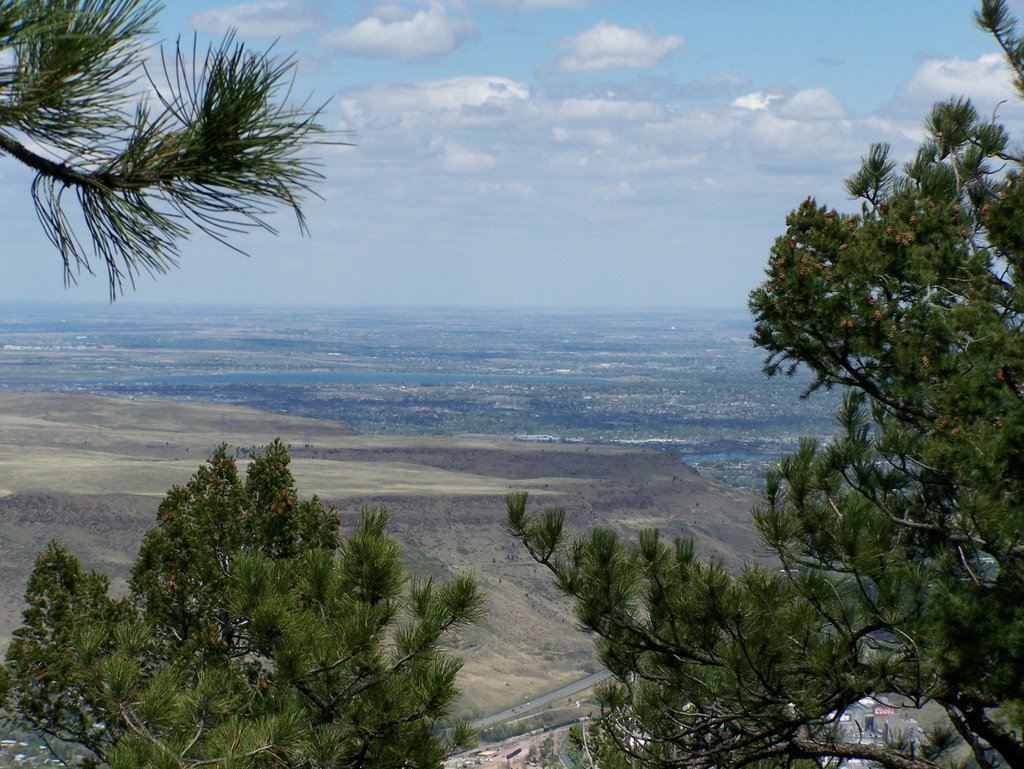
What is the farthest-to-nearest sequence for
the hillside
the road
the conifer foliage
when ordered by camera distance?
1. the hillside
2. the road
3. the conifer foliage

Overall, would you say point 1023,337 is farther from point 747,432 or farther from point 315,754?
point 747,432

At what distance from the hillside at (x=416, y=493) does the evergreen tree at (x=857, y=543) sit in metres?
45.1

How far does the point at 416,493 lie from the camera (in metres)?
87.2

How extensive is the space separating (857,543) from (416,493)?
81.1 meters

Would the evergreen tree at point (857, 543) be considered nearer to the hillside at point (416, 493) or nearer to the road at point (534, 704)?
the road at point (534, 704)

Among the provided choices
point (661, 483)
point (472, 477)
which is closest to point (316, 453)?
point (472, 477)

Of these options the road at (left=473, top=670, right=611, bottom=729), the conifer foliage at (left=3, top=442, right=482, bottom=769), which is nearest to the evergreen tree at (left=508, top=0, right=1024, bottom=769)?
the conifer foliage at (left=3, top=442, right=482, bottom=769)

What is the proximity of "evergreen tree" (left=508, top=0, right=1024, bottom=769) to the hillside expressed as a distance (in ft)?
148

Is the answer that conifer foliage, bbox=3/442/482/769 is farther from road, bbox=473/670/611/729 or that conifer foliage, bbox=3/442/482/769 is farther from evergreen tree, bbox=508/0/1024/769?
road, bbox=473/670/611/729

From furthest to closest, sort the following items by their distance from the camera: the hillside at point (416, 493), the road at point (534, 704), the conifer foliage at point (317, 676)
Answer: the hillside at point (416, 493) → the road at point (534, 704) → the conifer foliage at point (317, 676)

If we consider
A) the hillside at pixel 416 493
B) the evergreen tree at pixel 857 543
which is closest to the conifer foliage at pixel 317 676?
the evergreen tree at pixel 857 543

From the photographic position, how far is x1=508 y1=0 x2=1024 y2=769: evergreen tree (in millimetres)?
6637

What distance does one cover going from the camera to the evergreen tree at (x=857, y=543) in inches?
261

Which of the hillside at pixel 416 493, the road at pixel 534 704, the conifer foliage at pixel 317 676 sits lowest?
the road at pixel 534 704
